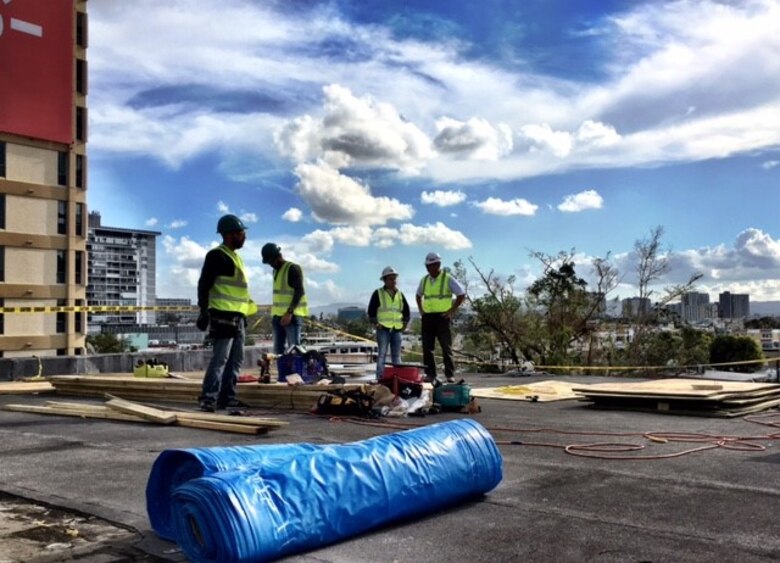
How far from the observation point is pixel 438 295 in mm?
10977

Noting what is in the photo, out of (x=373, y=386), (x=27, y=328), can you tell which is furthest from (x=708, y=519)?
(x=27, y=328)

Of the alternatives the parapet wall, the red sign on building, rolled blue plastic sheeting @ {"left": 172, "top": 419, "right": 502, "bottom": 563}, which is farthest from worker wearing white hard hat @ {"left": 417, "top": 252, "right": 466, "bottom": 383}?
the red sign on building

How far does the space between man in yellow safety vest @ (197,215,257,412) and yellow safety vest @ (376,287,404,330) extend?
107 inches

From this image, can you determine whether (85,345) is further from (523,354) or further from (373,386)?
(373,386)

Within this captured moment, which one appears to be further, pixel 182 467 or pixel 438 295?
pixel 438 295

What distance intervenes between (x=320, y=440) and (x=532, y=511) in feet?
9.00

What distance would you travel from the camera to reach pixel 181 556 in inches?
136

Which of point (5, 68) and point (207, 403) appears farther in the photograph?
point (5, 68)

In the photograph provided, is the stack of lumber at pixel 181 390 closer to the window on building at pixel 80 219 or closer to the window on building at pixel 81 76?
the window on building at pixel 80 219

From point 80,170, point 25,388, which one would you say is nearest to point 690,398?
point 25,388

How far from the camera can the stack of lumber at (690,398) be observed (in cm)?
824

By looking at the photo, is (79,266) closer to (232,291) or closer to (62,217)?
(62,217)

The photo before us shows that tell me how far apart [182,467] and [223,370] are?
5.16 metres

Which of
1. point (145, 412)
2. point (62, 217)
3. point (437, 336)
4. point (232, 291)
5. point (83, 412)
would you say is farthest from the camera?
point (62, 217)
